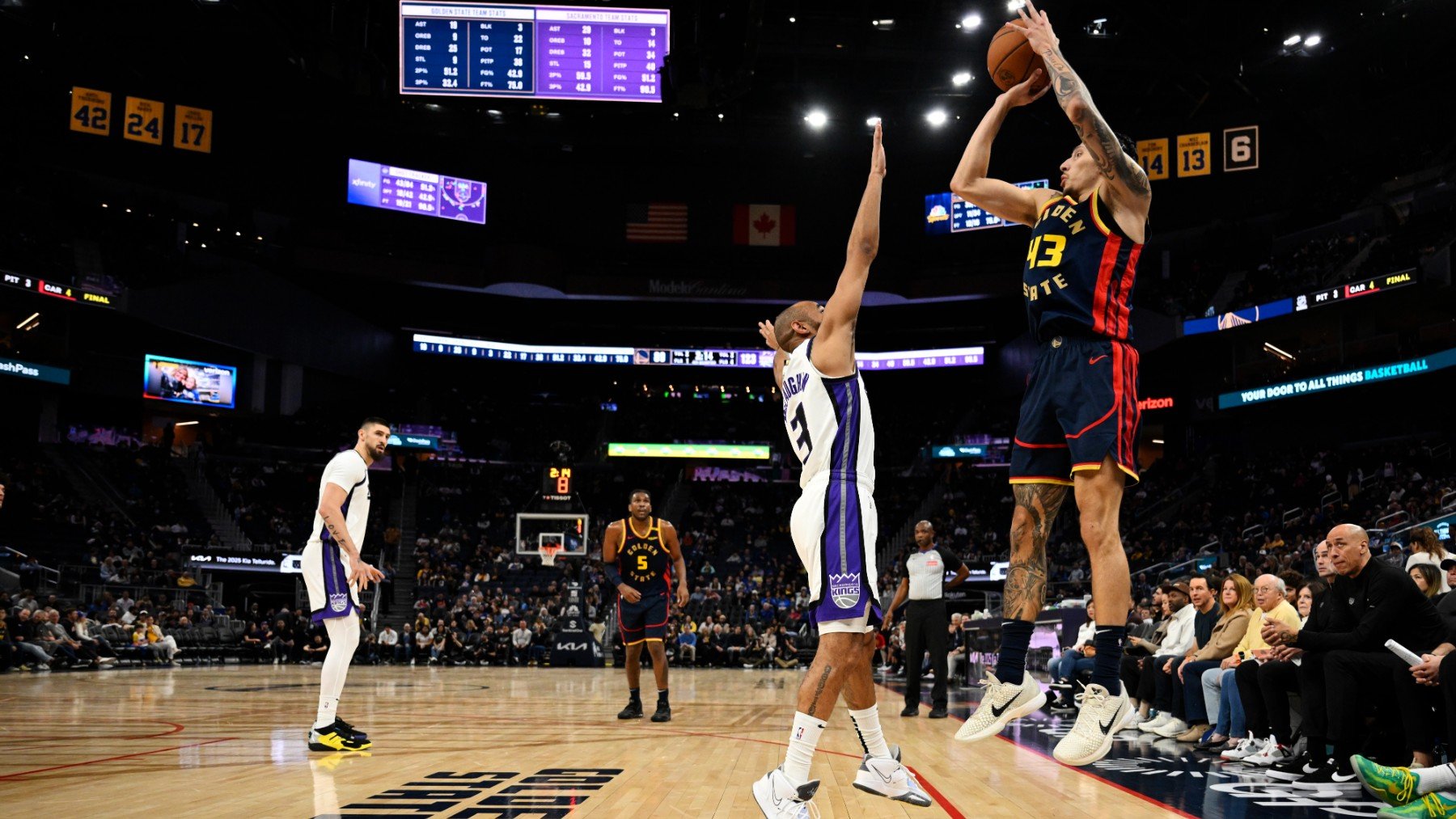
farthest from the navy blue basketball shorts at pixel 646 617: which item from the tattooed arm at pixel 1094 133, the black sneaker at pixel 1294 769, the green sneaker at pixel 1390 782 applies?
the tattooed arm at pixel 1094 133

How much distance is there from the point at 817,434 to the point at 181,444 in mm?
34866

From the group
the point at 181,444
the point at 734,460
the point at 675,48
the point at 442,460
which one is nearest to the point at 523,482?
the point at 442,460

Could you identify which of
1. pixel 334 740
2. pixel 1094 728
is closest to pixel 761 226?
pixel 334 740

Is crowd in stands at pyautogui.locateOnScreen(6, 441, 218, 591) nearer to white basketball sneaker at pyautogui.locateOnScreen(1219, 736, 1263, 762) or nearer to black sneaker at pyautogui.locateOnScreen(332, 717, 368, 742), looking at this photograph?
black sneaker at pyautogui.locateOnScreen(332, 717, 368, 742)

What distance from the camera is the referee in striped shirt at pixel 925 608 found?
1142cm

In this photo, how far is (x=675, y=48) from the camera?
71.9 ft

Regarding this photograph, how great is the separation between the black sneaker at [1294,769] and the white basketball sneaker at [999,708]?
9.46 ft

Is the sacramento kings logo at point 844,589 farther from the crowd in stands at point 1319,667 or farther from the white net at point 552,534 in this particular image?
the white net at point 552,534

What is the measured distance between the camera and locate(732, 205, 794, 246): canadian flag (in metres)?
35.2

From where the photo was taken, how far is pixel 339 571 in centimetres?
762

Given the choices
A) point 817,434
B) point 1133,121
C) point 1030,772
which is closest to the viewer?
point 817,434

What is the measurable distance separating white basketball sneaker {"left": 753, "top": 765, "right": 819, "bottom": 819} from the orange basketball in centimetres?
302

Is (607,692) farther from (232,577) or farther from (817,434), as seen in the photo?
(232,577)

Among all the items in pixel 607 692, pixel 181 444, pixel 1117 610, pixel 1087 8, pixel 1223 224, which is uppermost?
pixel 1087 8
